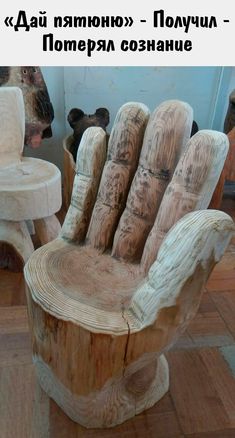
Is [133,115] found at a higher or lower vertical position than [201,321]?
higher

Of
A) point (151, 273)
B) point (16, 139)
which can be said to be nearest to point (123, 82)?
point (16, 139)

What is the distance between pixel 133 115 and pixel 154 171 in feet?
0.42

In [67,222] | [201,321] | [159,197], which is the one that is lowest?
[201,321]

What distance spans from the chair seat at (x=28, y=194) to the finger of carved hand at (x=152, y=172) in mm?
374

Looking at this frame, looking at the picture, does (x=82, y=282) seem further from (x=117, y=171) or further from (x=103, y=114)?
(x=103, y=114)

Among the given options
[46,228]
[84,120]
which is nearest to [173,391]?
[46,228]

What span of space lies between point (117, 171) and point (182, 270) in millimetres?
330

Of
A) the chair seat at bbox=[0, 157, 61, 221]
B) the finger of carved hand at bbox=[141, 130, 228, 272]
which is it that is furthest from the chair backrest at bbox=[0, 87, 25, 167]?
the finger of carved hand at bbox=[141, 130, 228, 272]

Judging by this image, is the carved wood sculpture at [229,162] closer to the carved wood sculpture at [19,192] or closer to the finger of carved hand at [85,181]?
the carved wood sculpture at [19,192]

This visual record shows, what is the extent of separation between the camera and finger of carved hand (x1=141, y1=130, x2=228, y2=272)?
0.61m

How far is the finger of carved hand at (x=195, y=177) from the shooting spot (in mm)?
611

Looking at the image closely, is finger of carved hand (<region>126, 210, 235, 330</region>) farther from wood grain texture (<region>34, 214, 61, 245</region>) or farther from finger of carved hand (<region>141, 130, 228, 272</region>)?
wood grain texture (<region>34, 214, 61, 245</region>)

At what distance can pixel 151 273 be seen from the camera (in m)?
0.59

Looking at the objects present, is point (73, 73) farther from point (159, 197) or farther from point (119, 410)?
point (119, 410)
